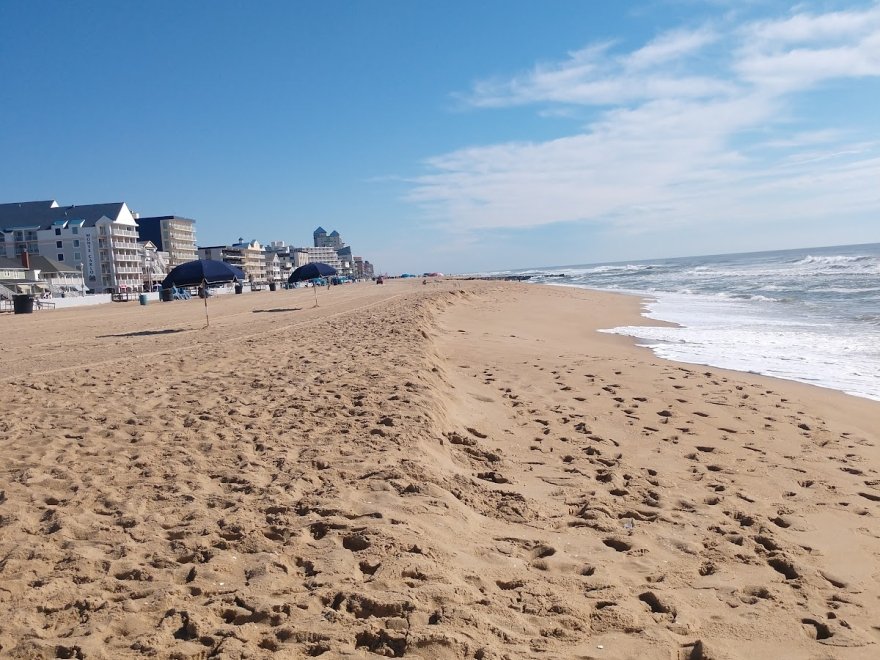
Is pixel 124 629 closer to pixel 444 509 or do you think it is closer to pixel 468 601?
pixel 468 601

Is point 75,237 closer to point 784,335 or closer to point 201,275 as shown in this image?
point 201,275

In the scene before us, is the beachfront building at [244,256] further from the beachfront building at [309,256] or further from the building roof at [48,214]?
the building roof at [48,214]

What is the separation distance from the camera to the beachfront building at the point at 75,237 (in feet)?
276

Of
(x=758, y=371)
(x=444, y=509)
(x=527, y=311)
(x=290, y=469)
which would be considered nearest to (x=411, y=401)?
(x=290, y=469)

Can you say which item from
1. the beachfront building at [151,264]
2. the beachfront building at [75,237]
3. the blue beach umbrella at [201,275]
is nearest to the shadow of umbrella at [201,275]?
the blue beach umbrella at [201,275]

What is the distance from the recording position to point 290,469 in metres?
4.58

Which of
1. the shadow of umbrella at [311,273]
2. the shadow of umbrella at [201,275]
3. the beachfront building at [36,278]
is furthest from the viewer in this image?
the beachfront building at [36,278]

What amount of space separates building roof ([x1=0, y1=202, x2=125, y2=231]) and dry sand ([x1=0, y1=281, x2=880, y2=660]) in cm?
9119

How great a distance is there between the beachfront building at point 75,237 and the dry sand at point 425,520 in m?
86.7

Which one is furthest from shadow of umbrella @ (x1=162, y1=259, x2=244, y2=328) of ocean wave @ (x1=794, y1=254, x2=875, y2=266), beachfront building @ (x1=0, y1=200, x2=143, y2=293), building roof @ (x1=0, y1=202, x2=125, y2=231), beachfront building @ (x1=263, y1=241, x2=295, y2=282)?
beachfront building @ (x1=263, y1=241, x2=295, y2=282)

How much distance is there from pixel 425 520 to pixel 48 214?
10025 cm

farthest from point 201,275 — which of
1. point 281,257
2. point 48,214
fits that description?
point 281,257

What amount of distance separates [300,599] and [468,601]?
79 centimetres

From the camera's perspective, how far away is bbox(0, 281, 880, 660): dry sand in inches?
111
